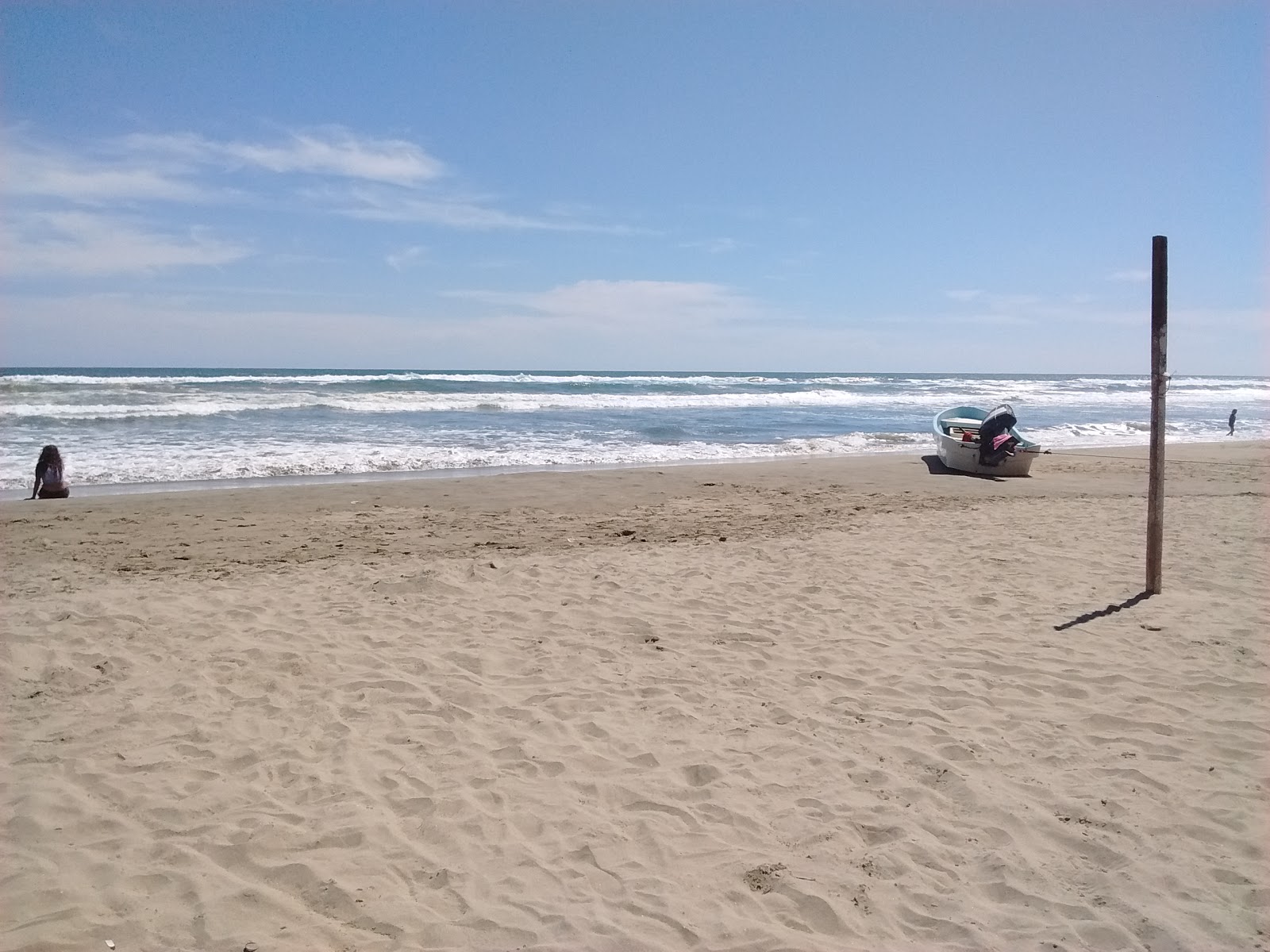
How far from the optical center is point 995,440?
14.4 metres

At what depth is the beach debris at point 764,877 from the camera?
114 inches

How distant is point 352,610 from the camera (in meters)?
5.80

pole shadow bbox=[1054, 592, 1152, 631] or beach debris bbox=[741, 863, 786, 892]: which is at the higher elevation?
pole shadow bbox=[1054, 592, 1152, 631]

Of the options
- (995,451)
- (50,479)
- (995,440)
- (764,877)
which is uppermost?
(995,440)

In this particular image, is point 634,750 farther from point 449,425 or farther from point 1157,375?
point 449,425

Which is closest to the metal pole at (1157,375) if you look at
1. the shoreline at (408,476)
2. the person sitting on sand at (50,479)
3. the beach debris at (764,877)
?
the beach debris at (764,877)

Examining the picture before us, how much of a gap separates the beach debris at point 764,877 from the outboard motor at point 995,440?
1287cm

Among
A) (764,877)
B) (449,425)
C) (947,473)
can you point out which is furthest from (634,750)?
(449,425)

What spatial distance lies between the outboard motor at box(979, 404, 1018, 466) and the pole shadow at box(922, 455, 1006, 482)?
0.78 feet

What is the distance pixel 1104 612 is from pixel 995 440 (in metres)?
9.19

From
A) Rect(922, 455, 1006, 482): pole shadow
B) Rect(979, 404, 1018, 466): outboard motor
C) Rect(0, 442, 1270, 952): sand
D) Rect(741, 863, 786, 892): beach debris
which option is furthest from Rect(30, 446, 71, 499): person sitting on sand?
Rect(979, 404, 1018, 466): outboard motor

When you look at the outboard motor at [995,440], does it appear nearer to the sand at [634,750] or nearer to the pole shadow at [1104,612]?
the sand at [634,750]

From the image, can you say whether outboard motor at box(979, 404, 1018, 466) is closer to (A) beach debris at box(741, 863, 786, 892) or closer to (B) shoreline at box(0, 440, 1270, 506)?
(B) shoreline at box(0, 440, 1270, 506)

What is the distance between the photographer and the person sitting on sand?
420 inches
